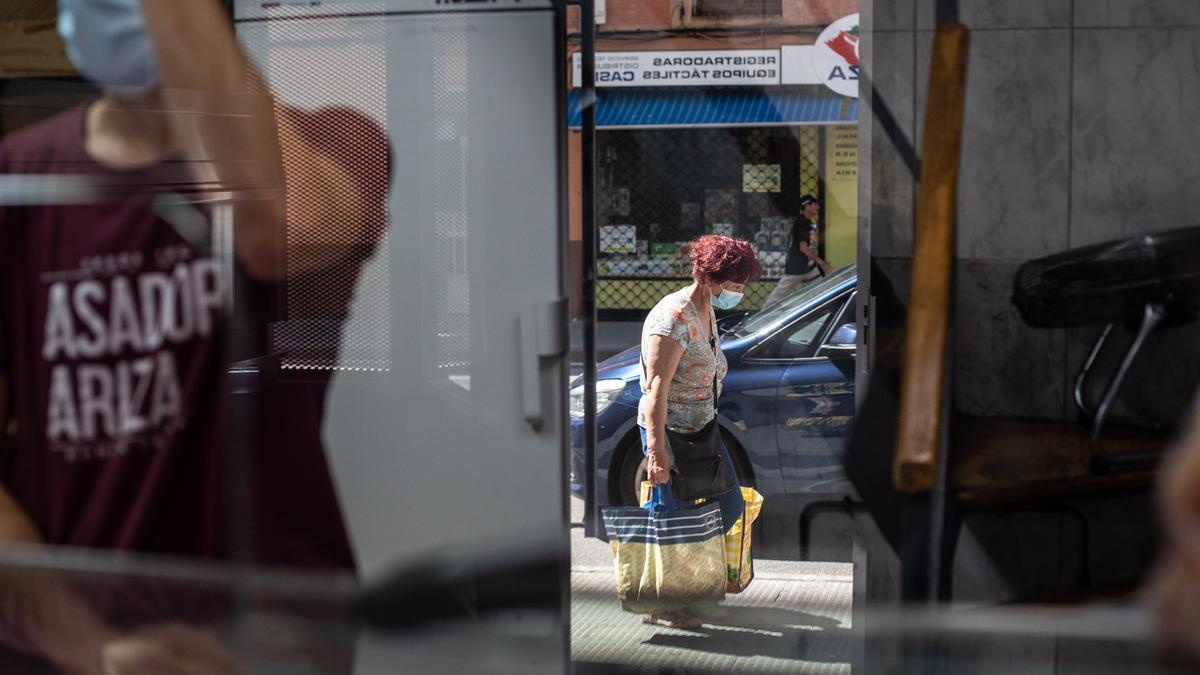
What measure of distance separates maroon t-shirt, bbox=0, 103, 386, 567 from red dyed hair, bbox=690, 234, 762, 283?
3.26 meters

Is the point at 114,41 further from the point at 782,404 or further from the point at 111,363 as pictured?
the point at 782,404

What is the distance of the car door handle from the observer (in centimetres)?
260

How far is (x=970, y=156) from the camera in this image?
3012mm

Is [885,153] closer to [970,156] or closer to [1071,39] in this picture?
[970,156]

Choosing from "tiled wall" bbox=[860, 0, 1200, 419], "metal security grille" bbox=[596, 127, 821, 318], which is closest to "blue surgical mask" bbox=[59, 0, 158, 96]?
"tiled wall" bbox=[860, 0, 1200, 419]

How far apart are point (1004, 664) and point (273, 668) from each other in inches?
46.2

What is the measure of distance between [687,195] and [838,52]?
32.0 inches

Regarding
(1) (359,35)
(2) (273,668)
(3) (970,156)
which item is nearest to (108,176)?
(2) (273,668)

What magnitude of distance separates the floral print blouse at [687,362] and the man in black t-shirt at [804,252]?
34 cm

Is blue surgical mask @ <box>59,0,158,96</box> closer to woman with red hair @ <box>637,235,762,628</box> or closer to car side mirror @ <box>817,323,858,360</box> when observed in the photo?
woman with red hair @ <box>637,235,762,628</box>

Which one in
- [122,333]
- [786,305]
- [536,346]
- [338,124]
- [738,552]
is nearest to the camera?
[122,333]

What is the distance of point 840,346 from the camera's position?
16.8 ft

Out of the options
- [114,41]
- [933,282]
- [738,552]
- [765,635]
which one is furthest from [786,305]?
[114,41]

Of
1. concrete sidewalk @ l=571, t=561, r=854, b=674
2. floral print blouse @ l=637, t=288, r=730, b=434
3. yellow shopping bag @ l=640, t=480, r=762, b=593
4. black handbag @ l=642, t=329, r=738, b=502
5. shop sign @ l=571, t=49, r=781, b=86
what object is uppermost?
shop sign @ l=571, t=49, r=781, b=86
